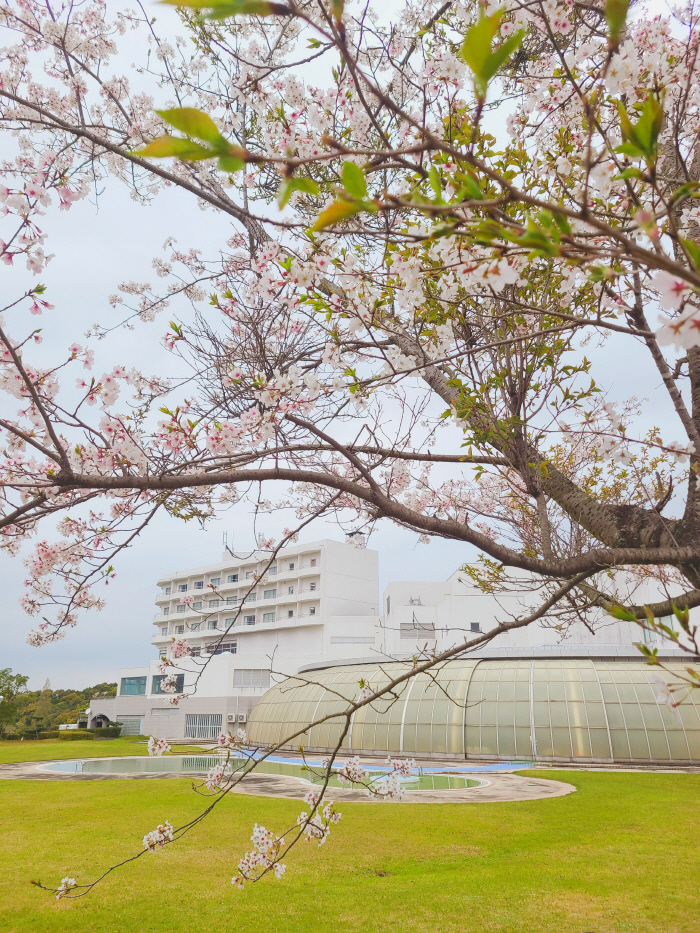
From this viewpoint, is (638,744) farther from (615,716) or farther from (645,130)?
(645,130)

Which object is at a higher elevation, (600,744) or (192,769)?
(600,744)

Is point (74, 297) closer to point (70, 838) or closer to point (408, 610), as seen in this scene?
point (70, 838)

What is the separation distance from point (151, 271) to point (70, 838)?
26.2ft

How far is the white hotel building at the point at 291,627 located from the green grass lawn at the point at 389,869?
1956 cm

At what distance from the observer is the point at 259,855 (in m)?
3.52

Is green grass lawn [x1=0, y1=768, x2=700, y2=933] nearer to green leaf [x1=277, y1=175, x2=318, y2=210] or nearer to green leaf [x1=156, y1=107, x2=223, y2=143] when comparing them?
green leaf [x1=277, y1=175, x2=318, y2=210]

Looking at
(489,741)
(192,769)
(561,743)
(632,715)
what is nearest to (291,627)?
(192,769)

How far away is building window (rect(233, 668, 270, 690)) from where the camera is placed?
3612 cm

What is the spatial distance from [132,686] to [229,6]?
47.6 meters

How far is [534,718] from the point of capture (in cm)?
1731

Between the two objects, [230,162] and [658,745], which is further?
[658,745]

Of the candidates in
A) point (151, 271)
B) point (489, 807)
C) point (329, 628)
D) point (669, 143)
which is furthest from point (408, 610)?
point (669, 143)

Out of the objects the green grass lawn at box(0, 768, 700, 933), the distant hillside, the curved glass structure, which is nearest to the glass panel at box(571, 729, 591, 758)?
the curved glass structure

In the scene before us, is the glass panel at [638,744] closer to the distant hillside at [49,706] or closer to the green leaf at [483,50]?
the green leaf at [483,50]
